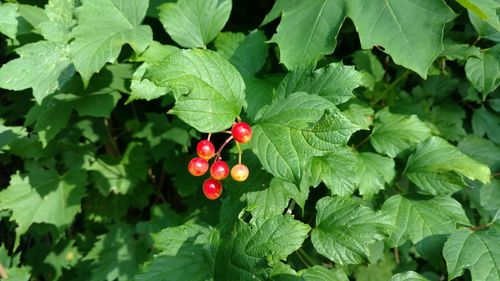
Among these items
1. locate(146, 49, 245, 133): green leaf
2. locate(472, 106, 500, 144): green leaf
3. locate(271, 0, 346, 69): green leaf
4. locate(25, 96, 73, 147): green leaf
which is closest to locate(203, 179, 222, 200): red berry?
locate(146, 49, 245, 133): green leaf

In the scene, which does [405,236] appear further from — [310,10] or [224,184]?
[310,10]

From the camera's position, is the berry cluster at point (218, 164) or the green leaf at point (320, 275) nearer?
the berry cluster at point (218, 164)

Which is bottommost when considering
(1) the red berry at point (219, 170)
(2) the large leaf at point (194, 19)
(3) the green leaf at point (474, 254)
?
(3) the green leaf at point (474, 254)

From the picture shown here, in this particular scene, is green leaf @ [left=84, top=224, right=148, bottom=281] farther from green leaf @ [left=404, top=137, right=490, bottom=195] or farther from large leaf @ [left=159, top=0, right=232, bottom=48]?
green leaf @ [left=404, top=137, right=490, bottom=195]

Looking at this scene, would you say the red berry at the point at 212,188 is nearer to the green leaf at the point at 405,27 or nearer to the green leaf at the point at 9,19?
the green leaf at the point at 405,27

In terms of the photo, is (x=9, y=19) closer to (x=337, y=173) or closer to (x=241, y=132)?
(x=241, y=132)

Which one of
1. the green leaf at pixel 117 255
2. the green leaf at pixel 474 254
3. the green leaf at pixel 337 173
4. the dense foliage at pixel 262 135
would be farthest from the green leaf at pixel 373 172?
the green leaf at pixel 117 255
